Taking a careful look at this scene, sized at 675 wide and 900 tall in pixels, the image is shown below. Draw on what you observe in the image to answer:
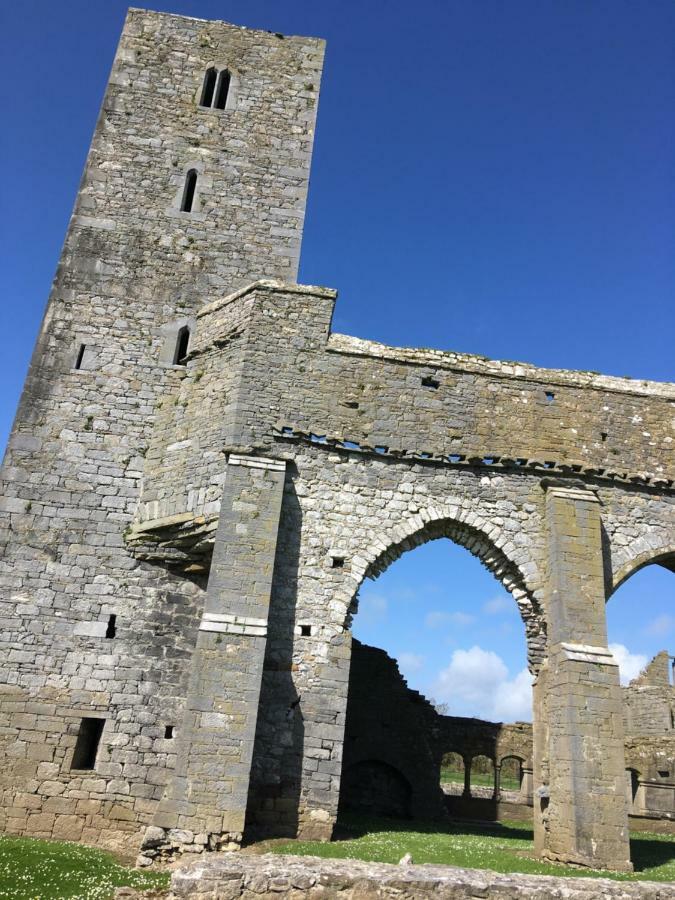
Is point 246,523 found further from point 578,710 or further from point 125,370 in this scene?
point 578,710

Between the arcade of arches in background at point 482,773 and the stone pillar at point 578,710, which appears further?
the arcade of arches in background at point 482,773

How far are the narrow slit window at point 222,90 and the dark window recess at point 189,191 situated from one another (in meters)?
2.34

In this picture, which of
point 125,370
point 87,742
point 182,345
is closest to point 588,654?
point 87,742

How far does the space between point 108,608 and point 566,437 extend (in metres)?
8.75

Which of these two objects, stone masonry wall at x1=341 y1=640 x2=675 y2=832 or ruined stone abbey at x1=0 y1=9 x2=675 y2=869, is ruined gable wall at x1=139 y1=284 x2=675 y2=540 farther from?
stone masonry wall at x1=341 y1=640 x2=675 y2=832

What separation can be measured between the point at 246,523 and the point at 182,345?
496 centimetres

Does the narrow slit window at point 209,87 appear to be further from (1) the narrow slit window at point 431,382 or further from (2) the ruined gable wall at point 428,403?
(1) the narrow slit window at point 431,382

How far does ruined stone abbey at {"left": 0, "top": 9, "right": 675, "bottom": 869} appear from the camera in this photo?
11.1 metres

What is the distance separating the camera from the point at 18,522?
13305 millimetres

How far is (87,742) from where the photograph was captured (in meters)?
12.2

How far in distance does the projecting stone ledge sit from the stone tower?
533 cm

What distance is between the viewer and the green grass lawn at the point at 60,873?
7.82 m

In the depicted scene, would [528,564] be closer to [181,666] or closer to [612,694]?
[612,694]

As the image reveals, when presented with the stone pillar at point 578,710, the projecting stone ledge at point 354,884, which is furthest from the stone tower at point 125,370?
the stone pillar at point 578,710
